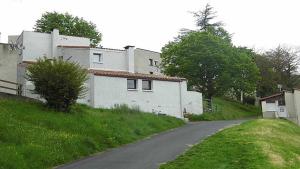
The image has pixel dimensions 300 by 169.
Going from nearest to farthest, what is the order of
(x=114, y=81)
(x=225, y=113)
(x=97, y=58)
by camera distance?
(x=114, y=81) → (x=97, y=58) → (x=225, y=113)

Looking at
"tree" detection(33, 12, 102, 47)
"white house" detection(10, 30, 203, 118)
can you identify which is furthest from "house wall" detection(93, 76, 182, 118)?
"tree" detection(33, 12, 102, 47)

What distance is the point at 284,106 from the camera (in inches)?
2279

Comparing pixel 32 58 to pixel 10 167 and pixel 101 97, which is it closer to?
pixel 101 97

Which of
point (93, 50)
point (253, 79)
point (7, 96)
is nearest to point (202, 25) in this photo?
point (253, 79)

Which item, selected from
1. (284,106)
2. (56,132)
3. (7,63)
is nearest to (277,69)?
(284,106)

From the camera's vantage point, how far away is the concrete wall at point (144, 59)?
61312 mm

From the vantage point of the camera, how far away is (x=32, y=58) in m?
51.2

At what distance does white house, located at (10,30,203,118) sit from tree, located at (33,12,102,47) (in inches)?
594

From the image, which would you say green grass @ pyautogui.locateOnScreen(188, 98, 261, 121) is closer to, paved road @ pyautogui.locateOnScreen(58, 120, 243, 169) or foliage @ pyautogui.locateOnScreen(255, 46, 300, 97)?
foliage @ pyautogui.locateOnScreen(255, 46, 300, 97)

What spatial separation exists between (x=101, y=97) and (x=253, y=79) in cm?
2954

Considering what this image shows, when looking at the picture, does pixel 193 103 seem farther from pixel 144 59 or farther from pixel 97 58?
pixel 144 59

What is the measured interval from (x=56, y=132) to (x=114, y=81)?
15.6 meters

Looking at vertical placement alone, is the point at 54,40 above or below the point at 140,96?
above

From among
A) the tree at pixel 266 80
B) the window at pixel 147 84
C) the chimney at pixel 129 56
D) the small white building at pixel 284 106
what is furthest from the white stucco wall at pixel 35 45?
the tree at pixel 266 80
